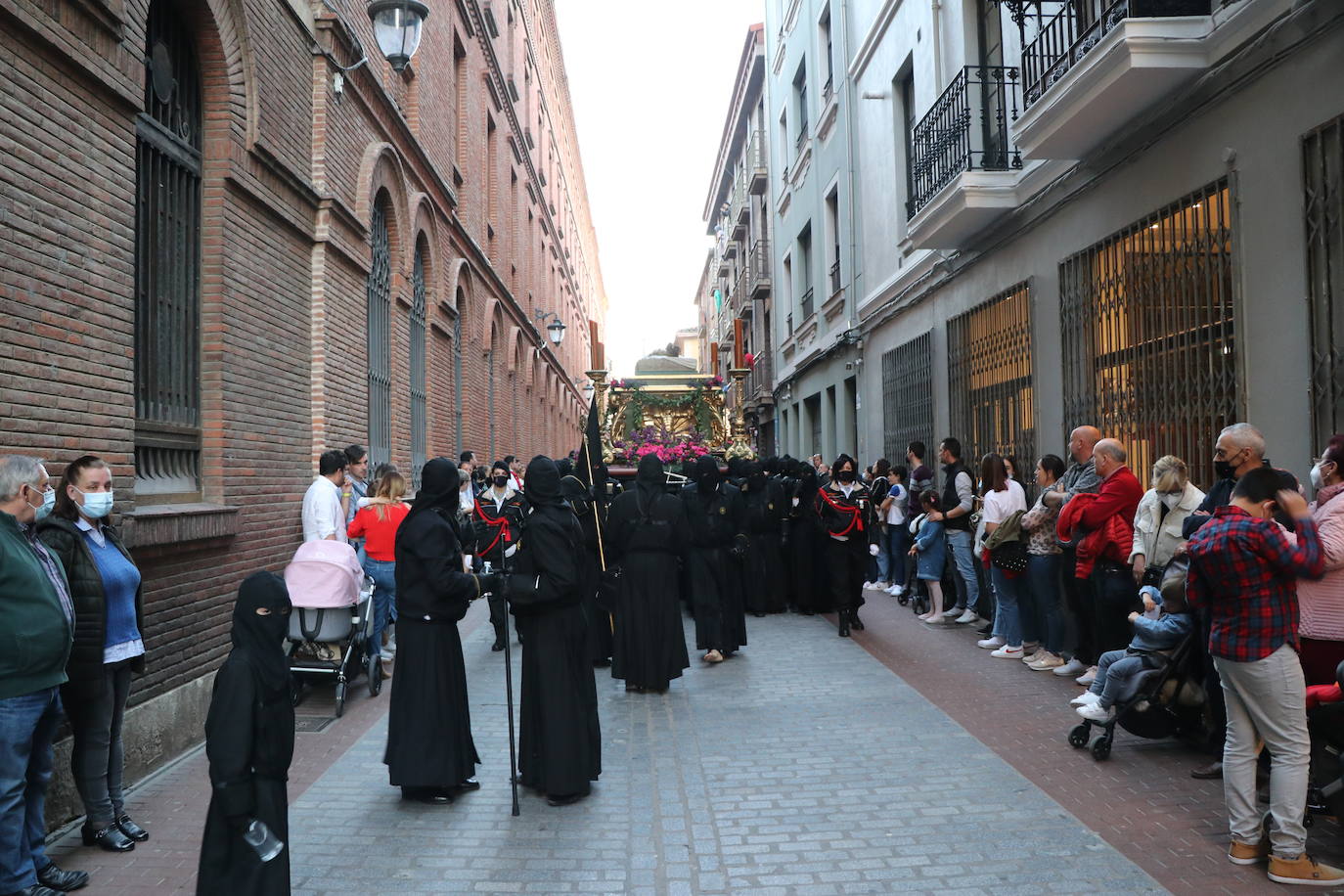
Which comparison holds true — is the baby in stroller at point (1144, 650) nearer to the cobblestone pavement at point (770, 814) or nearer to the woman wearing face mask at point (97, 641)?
the cobblestone pavement at point (770, 814)

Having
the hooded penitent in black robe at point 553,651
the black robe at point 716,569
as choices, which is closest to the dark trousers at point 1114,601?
the black robe at point 716,569

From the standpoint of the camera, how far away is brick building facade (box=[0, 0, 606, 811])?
5.15m

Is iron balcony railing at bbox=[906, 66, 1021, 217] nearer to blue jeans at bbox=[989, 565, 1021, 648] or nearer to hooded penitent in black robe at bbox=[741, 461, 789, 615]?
hooded penitent in black robe at bbox=[741, 461, 789, 615]

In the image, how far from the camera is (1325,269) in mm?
6023

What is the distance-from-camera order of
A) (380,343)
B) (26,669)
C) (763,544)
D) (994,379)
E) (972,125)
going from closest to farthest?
(26,669) → (994,379) → (972,125) → (380,343) → (763,544)

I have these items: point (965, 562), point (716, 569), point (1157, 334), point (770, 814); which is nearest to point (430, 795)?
point (770, 814)

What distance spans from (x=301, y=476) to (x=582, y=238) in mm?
44219

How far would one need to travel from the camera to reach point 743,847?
4.84 m

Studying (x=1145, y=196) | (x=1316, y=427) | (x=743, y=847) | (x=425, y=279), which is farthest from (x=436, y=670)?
(x=425, y=279)

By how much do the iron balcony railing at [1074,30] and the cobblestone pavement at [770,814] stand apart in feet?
17.1

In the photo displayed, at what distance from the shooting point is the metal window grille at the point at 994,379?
1088 cm

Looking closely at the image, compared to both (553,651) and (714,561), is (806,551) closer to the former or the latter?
(714,561)

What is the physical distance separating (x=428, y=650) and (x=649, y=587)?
2.88m

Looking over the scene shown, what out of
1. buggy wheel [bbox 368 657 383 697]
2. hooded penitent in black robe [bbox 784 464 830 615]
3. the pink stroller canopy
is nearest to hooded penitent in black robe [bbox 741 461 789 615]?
hooded penitent in black robe [bbox 784 464 830 615]
